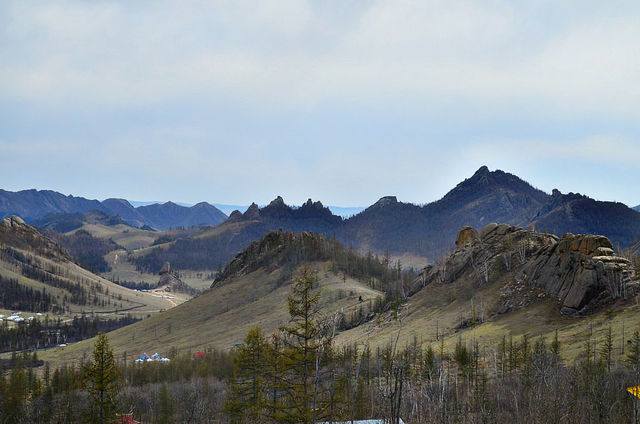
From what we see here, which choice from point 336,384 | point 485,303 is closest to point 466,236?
point 485,303

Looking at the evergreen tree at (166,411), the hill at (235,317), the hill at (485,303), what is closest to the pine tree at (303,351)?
the evergreen tree at (166,411)

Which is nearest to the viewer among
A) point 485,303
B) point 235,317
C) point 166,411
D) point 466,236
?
point 166,411

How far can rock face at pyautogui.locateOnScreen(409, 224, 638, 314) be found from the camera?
81562mm

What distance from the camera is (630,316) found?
235 feet

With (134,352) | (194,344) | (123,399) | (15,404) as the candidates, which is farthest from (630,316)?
(134,352)

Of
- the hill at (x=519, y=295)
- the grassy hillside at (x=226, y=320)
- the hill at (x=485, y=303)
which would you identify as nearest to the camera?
the hill at (x=519, y=295)

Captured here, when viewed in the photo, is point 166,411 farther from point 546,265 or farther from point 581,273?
point 546,265

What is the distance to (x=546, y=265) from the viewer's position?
98250mm

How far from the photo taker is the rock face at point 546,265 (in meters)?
81.6

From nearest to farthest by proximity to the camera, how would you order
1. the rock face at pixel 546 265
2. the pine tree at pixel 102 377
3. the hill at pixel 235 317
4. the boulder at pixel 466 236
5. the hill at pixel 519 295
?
1. the pine tree at pixel 102 377
2. the hill at pixel 519 295
3. the rock face at pixel 546 265
4. the boulder at pixel 466 236
5. the hill at pixel 235 317

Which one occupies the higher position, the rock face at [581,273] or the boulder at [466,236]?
the boulder at [466,236]

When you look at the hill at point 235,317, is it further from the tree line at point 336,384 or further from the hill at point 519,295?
the tree line at point 336,384

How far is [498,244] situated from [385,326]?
39661mm

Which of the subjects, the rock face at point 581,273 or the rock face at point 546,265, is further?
the rock face at point 546,265
